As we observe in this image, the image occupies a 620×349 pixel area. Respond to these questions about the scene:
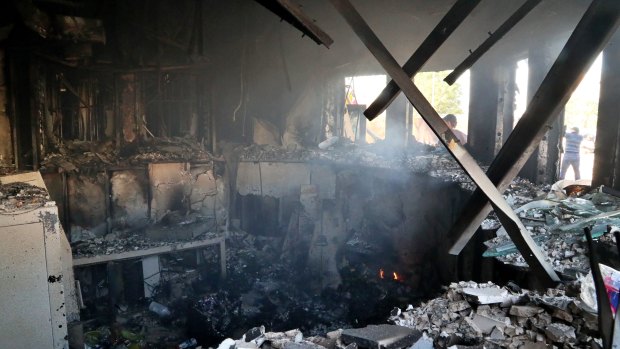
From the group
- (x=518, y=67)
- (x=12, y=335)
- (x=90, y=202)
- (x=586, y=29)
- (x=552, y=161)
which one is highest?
(x=518, y=67)

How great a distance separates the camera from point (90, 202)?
8.22 m

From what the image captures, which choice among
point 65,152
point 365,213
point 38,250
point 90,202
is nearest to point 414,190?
point 365,213

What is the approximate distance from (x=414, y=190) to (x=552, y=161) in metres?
2.10

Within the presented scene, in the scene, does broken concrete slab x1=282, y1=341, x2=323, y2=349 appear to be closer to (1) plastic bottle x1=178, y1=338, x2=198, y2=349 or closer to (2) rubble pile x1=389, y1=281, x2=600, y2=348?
(2) rubble pile x1=389, y1=281, x2=600, y2=348

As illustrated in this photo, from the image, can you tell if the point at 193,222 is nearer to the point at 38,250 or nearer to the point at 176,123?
the point at 176,123

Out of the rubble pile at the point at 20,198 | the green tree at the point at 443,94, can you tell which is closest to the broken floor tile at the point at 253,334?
the rubble pile at the point at 20,198

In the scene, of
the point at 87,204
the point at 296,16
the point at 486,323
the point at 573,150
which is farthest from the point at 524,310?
the point at 573,150

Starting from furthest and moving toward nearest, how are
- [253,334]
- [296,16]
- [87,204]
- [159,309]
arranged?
[87,204] < [159,309] < [253,334] < [296,16]

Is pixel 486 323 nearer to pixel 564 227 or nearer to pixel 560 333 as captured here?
pixel 560 333

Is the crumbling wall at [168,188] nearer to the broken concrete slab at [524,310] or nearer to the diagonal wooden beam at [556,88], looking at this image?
the diagonal wooden beam at [556,88]

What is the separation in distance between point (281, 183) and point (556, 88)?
7.44 metres

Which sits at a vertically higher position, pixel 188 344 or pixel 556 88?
pixel 556 88

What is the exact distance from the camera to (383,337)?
244 centimetres

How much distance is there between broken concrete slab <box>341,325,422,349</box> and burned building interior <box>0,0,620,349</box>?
2cm
